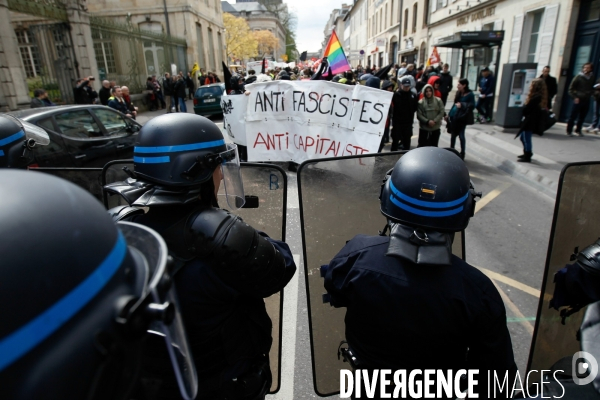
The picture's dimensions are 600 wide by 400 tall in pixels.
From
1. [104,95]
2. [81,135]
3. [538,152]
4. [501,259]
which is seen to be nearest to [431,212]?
[501,259]

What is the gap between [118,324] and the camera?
0.62 metres

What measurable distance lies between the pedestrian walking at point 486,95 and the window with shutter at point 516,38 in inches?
144

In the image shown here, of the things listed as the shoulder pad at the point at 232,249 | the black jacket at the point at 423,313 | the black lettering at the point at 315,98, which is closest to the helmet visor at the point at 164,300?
the shoulder pad at the point at 232,249

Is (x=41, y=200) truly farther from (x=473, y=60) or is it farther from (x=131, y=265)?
(x=473, y=60)

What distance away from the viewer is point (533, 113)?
7.29m

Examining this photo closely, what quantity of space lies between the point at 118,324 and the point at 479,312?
3.84 feet

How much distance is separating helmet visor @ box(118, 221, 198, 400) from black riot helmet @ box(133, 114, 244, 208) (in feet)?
1.84

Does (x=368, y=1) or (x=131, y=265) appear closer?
(x=131, y=265)

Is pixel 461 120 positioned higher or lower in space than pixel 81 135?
lower

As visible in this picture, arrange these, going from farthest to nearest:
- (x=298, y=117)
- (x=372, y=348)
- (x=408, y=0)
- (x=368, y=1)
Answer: (x=368, y=1) < (x=408, y=0) < (x=298, y=117) < (x=372, y=348)

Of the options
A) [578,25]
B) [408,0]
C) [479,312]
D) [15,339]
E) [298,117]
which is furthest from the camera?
[408,0]

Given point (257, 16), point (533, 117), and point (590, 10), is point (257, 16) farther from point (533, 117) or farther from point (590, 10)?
point (533, 117)

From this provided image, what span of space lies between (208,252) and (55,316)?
0.71 meters

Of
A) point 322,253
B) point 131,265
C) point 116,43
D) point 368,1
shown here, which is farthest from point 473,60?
point 368,1
